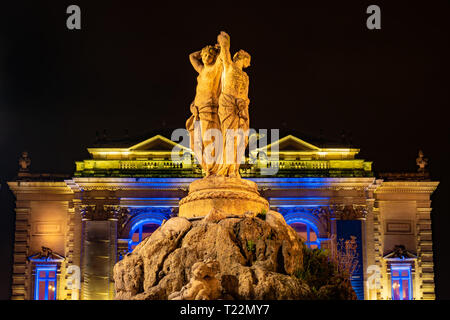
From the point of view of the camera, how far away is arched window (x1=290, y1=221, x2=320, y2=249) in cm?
4866

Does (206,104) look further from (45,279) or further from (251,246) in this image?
(45,279)

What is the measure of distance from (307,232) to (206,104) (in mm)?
31233

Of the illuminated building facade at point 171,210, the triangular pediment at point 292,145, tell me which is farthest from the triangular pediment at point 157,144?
the triangular pediment at point 292,145

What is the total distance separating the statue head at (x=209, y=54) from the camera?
1911 centimetres

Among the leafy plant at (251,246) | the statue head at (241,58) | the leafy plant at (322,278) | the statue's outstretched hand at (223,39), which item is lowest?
the leafy plant at (322,278)

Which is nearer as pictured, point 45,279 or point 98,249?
point 98,249

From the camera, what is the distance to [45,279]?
1975 inches

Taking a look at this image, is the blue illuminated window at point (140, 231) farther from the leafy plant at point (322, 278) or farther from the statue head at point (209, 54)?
the leafy plant at point (322, 278)

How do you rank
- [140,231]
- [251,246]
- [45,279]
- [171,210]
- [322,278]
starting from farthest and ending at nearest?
1. [45,279]
2. [140,231]
3. [171,210]
4. [322,278]
5. [251,246]

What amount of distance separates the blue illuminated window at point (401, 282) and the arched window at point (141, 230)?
16.1 meters

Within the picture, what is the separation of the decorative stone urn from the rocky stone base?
2.45ft

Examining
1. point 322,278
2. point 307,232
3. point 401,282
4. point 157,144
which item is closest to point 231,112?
point 322,278

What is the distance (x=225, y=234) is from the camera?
16250 mm

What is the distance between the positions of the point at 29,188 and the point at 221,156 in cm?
3523
